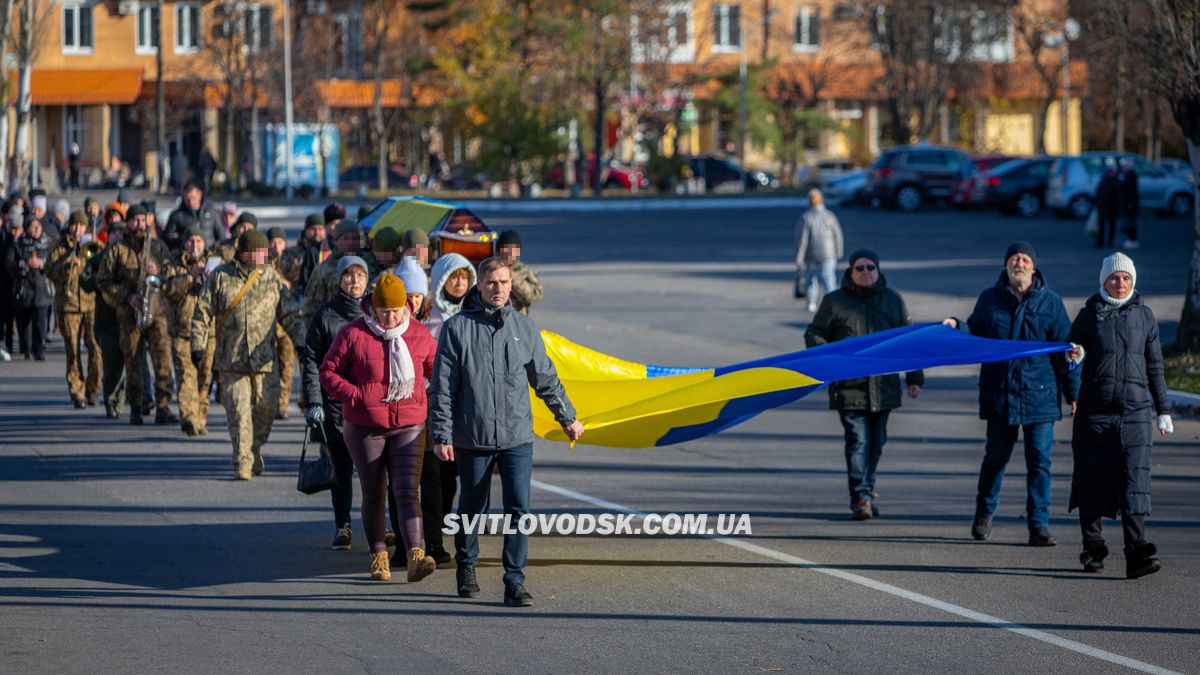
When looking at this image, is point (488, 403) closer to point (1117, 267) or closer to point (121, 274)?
point (1117, 267)

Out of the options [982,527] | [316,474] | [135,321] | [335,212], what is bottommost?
[982,527]

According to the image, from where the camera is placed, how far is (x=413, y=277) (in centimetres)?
991

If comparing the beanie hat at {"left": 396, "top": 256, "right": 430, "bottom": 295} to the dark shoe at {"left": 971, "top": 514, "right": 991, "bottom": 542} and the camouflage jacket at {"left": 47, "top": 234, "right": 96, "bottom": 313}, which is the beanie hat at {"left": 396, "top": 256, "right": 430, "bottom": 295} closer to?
the dark shoe at {"left": 971, "top": 514, "right": 991, "bottom": 542}

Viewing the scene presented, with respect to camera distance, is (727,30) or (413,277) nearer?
(413,277)

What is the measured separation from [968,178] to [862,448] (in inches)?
1507

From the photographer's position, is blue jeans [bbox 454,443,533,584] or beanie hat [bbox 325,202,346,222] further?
beanie hat [bbox 325,202,346,222]

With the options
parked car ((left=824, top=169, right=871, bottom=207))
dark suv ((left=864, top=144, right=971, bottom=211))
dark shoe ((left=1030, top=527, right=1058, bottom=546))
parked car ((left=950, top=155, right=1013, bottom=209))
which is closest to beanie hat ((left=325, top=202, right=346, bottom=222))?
dark shoe ((left=1030, top=527, right=1058, bottom=546))

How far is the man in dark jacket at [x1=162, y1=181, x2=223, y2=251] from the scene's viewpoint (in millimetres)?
17594

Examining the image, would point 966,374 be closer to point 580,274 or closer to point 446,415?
point 446,415

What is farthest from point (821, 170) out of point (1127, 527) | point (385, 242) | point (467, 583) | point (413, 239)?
point (467, 583)

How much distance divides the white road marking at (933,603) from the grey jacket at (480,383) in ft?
6.42

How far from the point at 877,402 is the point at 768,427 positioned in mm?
4322

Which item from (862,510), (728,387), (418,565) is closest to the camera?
(418,565)

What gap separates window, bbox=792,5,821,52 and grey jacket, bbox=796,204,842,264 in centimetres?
5302
